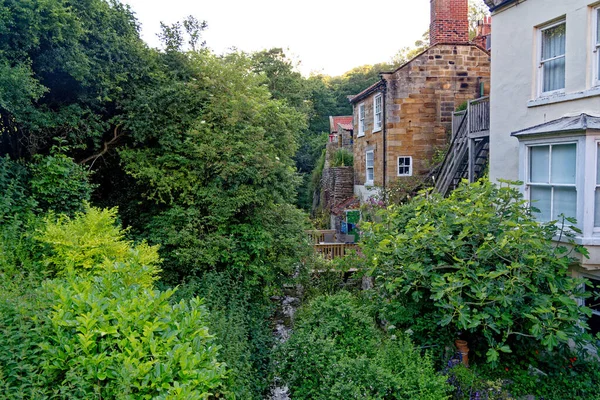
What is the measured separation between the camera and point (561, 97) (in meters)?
9.05

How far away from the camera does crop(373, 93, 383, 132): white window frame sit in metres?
19.7

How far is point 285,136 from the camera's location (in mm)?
13391

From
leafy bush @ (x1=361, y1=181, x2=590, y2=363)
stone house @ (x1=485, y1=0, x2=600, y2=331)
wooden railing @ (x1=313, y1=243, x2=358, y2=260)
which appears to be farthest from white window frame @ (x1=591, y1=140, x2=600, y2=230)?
wooden railing @ (x1=313, y1=243, x2=358, y2=260)

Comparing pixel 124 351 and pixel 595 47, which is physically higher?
pixel 595 47

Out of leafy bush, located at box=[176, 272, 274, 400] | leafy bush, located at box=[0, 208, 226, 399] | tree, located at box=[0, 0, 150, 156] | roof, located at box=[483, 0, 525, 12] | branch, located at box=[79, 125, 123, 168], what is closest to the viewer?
leafy bush, located at box=[0, 208, 226, 399]

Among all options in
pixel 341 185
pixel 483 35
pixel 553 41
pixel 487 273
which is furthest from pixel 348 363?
pixel 483 35

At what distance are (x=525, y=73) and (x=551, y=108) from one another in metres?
1.27

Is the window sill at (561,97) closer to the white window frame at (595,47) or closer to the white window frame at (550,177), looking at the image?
the white window frame at (595,47)

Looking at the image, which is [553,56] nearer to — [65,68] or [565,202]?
[565,202]

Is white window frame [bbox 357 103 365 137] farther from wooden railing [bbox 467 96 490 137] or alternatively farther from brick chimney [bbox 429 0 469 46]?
wooden railing [bbox 467 96 490 137]

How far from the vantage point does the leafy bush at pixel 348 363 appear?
619 centimetres

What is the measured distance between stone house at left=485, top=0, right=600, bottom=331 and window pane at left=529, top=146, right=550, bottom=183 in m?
0.02

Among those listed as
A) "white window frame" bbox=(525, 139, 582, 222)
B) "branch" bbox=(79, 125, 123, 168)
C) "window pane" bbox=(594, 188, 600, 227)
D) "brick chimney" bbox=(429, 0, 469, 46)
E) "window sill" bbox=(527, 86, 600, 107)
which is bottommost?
"window pane" bbox=(594, 188, 600, 227)

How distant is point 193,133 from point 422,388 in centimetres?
870
